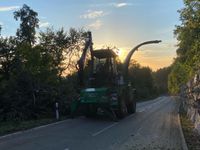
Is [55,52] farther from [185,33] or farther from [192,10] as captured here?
[192,10]

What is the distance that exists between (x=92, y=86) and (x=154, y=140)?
11.7 metres

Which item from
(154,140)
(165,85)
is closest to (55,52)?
(154,140)

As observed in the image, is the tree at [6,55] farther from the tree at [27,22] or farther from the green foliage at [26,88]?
the tree at [27,22]

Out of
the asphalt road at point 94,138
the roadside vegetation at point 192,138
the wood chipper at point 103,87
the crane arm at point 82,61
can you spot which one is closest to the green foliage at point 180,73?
the wood chipper at point 103,87

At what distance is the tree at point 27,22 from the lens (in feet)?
206

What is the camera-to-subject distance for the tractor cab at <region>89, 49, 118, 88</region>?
89.8 ft

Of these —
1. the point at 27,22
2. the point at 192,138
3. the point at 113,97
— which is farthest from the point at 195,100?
the point at 27,22

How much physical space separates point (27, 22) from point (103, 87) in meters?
40.1

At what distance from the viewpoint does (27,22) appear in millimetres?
63969

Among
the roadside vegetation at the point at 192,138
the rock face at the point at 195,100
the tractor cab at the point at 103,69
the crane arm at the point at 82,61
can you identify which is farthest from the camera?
the tractor cab at the point at 103,69

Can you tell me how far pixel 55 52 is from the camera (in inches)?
2372

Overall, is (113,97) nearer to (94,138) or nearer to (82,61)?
(82,61)

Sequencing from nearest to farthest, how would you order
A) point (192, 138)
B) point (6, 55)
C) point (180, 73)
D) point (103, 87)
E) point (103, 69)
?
point (192, 138), point (103, 87), point (103, 69), point (6, 55), point (180, 73)

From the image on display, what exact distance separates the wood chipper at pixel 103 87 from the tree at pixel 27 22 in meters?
34.3
